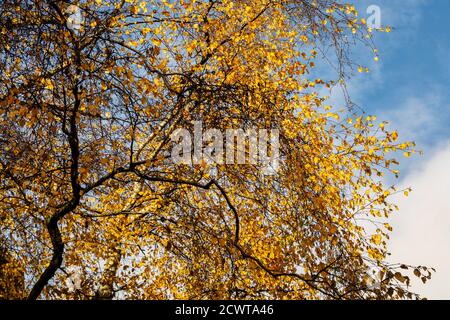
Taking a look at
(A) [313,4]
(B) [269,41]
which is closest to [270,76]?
(B) [269,41]

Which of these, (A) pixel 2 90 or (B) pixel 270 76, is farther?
(B) pixel 270 76

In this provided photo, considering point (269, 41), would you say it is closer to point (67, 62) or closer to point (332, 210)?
point (332, 210)

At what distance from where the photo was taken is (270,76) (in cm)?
1023

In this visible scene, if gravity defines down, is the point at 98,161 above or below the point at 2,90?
below

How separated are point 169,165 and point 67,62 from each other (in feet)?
9.18

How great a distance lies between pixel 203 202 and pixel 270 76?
3519 millimetres
